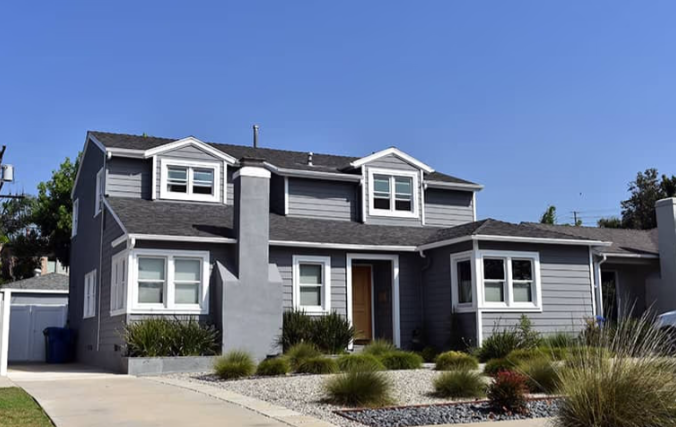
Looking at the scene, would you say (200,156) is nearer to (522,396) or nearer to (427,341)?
(427,341)

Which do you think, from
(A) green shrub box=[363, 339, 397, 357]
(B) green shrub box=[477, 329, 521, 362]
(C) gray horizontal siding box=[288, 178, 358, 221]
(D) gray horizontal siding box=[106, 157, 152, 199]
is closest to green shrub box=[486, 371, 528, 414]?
(A) green shrub box=[363, 339, 397, 357]

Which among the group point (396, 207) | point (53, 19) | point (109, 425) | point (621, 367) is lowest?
point (109, 425)

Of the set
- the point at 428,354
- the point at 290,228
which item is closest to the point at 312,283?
the point at 290,228

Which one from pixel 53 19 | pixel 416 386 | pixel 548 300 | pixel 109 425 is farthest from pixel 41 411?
pixel 548 300

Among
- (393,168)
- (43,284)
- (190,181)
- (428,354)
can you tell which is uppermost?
(393,168)

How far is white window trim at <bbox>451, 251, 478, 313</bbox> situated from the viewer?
1828cm

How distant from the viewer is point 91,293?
2125 cm

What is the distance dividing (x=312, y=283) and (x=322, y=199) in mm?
3654

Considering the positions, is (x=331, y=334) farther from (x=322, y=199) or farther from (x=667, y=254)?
(x=667, y=254)

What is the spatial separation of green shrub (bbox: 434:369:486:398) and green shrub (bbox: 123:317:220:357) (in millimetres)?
7145

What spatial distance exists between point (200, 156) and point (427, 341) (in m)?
8.29

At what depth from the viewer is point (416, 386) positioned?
11.7 m

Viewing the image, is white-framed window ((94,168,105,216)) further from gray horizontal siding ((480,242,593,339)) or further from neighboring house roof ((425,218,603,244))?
gray horizontal siding ((480,242,593,339))

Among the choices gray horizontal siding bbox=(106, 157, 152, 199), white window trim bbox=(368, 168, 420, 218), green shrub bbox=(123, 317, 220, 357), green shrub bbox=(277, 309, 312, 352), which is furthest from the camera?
white window trim bbox=(368, 168, 420, 218)
